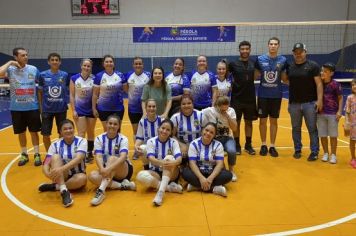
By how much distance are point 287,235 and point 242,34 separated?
1269 cm

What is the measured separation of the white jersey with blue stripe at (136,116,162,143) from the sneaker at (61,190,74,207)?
1.25 meters

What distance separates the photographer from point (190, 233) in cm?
331

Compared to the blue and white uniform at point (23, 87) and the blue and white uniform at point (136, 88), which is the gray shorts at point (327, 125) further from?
the blue and white uniform at point (23, 87)

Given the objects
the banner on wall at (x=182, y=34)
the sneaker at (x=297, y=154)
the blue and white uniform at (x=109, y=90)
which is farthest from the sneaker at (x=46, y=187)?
the banner on wall at (x=182, y=34)

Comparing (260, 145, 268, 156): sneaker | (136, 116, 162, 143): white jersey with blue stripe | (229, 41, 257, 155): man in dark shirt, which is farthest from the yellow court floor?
(229, 41, 257, 155): man in dark shirt

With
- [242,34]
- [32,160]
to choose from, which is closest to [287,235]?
[32,160]

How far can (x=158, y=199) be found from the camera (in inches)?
156

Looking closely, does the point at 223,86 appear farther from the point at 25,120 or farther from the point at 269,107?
the point at 25,120

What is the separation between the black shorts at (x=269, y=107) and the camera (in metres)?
5.72

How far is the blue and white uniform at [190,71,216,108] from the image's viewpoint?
5.54 m

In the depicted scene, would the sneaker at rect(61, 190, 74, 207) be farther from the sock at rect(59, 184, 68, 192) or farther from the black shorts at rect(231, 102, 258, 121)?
the black shorts at rect(231, 102, 258, 121)

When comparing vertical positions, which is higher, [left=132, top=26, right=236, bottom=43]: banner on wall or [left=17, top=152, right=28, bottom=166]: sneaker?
[left=132, top=26, right=236, bottom=43]: banner on wall

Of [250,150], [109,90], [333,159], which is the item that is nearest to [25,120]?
[109,90]

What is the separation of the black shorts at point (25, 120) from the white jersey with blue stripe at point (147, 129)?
1.78m
